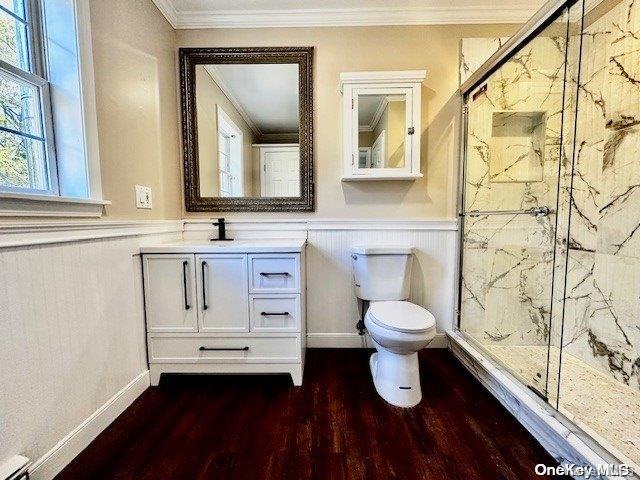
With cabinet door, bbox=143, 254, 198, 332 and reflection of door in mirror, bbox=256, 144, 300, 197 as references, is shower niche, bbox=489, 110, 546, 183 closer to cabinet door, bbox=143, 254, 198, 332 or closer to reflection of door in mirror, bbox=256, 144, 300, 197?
reflection of door in mirror, bbox=256, 144, 300, 197

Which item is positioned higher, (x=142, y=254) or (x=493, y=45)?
(x=493, y=45)

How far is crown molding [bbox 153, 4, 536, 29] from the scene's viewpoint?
1.78 metres

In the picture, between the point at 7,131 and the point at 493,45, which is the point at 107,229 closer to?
the point at 7,131

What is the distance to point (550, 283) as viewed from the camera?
4.94 feet

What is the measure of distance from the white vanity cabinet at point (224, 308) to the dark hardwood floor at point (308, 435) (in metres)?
0.16

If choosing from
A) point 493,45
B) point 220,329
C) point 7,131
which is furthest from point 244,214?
point 493,45

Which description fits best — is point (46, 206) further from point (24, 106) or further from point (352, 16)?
point (352, 16)

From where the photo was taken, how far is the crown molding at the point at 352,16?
5.82ft

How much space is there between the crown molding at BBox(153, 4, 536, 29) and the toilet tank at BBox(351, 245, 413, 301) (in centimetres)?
151

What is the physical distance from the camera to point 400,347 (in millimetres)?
1336

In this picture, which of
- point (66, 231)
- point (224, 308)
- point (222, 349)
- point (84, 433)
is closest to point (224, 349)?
point (222, 349)

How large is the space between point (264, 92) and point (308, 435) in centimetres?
201

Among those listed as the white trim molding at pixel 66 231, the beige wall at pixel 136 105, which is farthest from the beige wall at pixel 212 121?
the white trim molding at pixel 66 231

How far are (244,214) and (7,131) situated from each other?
1148 mm
